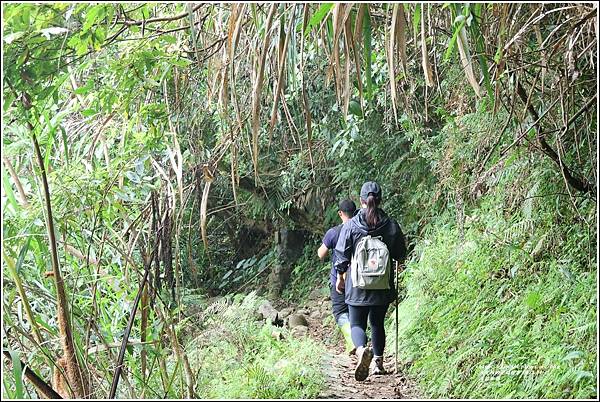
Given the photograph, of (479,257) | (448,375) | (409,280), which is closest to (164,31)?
(448,375)

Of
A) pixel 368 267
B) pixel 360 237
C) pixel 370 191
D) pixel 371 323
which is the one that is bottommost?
pixel 371 323

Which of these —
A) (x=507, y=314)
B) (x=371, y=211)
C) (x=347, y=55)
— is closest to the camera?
(x=347, y=55)

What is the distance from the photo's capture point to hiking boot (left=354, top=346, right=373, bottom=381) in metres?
3.79

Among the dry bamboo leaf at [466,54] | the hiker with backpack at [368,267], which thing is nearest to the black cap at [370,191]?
the hiker with backpack at [368,267]

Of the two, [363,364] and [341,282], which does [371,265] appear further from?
[363,364]

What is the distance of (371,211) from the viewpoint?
12.7 ft

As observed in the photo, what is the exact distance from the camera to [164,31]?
8.34ft

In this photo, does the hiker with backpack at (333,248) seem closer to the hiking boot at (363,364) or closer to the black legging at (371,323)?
the black legging at (371,323)

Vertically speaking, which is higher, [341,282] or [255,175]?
[255,175]

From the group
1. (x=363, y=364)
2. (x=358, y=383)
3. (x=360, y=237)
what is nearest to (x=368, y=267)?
(x=360, y=237)

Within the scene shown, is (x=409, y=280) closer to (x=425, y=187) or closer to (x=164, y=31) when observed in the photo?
(x=425, y=187)

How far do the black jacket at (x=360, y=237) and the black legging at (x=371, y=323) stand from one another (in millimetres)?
74

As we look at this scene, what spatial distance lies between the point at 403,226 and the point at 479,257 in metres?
2.51

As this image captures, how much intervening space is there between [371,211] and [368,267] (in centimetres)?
33
